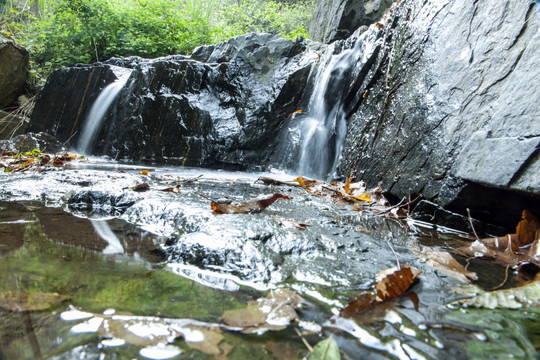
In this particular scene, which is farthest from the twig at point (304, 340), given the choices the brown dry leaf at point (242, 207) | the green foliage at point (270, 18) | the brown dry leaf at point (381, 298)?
the green foliage at point (270, 18)

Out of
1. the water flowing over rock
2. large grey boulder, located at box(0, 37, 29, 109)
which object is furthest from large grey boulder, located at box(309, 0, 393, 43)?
large grey boulder, located at box(0, 37, 29, 109)

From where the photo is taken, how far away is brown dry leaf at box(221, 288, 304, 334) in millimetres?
777

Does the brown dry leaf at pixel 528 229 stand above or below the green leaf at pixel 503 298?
above

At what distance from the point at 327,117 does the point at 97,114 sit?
544 cm

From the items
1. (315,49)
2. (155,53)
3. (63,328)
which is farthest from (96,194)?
(155,53)

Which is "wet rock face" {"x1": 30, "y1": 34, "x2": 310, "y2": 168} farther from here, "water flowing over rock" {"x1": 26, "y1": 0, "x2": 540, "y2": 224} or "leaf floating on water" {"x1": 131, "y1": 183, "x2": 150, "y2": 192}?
"leaf floating on water" {"x1": 131, "y1": 183, "x2": 150, "y2": 192}

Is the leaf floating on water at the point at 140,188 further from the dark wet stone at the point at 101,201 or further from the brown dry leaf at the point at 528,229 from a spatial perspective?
the brown dry leaf at the point at 528,229

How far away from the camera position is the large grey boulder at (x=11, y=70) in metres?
8.60

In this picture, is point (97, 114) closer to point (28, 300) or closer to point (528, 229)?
point (28, 300)

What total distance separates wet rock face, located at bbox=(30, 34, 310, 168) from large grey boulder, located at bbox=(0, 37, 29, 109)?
3.90 metres

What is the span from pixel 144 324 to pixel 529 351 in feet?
2.96

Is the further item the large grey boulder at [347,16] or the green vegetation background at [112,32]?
the green vegetation background at [112,32]

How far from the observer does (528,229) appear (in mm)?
1640

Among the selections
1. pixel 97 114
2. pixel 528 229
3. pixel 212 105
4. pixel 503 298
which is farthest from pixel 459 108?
pixel 97 114
